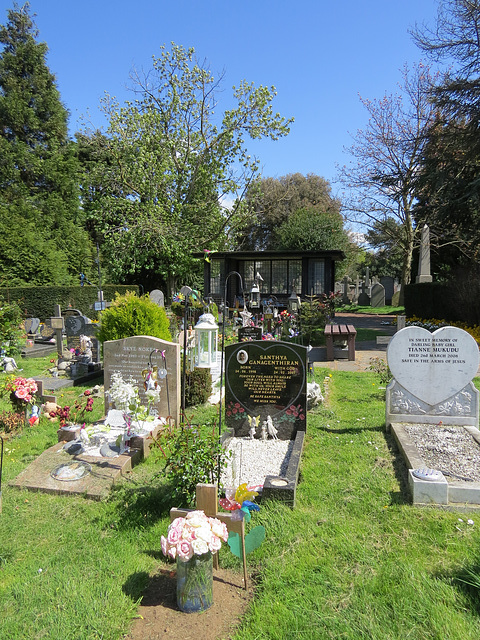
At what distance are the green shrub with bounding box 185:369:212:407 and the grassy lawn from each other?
247cm

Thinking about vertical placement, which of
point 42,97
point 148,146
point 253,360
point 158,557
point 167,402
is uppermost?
point 42,97

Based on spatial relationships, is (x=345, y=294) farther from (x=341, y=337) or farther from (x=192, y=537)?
(x=192, y=537)

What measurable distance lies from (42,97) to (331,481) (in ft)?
90.8

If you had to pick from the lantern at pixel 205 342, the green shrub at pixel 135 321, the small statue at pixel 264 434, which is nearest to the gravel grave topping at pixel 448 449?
the small statue at pixel 264 434

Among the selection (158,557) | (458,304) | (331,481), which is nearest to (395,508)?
(331,481)

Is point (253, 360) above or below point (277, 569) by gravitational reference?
above

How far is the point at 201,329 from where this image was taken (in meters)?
8.79

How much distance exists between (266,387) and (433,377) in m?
2.21

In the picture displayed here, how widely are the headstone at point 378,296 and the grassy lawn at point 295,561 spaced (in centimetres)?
3188

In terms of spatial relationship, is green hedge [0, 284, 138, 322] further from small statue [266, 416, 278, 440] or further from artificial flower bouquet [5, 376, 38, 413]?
small statue [266, 416, 278, 440]

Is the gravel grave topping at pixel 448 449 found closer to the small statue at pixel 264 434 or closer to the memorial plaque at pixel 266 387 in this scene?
the memorial plaque at pixel 266 387

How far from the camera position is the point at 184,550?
281 centimetres

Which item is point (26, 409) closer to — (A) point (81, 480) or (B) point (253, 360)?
(A) point (81, 480)

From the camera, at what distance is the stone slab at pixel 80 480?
462cm
